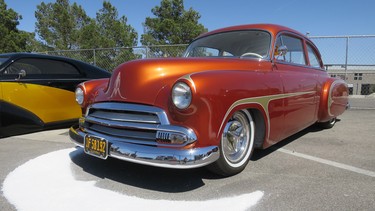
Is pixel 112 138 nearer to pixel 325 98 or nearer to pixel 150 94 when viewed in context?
pixel 150 94

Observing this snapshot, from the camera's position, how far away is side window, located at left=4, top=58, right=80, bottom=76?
4967mm

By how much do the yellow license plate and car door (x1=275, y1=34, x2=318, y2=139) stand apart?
2.00 meters

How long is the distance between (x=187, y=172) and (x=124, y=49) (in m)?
8.84

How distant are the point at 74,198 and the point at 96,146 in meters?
0.49

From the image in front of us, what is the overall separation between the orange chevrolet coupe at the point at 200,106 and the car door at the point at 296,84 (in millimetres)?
20

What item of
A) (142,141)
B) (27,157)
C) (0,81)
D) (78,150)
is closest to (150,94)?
(142,141)

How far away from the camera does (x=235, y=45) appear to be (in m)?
4.08

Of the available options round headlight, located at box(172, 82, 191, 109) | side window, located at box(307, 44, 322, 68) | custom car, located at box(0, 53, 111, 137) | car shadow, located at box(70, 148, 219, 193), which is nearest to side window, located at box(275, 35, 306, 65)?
side window, located at box(307, 44, 322, 68)

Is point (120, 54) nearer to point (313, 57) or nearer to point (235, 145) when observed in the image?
point (313, 57)

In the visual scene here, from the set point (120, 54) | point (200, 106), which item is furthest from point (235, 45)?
point (120, 54)

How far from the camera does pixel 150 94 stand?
279 cm

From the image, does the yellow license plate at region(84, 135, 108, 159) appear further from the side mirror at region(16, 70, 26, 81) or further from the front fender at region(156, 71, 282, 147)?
the side mirror at region(16, 70, 26, 81)

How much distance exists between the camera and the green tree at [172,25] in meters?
22.3

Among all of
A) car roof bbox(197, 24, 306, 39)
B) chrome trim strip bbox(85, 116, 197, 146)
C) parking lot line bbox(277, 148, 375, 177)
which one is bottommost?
parking lot line bbox(277, 148, 375, 177)
